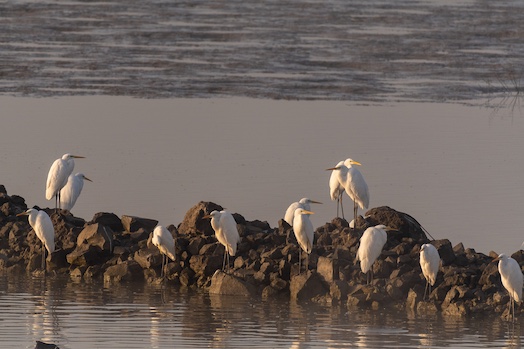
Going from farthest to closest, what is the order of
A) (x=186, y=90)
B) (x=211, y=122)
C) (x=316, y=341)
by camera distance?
(x=186, y=90)
(x=211, y=122)
(x=316, y=341)

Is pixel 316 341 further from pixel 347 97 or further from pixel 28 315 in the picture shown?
pixel 347 97

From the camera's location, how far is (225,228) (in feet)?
58.9

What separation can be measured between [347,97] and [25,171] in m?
10.9

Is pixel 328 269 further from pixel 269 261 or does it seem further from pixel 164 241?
pixel 164 241

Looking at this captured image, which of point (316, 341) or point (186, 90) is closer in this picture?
point (316, 341)

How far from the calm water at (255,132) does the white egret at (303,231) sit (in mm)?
909

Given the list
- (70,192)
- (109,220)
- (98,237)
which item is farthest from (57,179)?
(98,237)

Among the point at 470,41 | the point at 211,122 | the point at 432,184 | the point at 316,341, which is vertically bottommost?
the point at 316,341

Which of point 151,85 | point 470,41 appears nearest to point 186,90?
point 151,85

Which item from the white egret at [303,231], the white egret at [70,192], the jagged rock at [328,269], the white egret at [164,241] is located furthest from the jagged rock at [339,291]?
the white egret at [70,192]

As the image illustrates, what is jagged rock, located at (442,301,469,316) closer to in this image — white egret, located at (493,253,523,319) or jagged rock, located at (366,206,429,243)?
white egret, located at (493,253,523,319)

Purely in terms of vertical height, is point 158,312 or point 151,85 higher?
point 151,85

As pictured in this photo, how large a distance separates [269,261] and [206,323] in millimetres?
2067

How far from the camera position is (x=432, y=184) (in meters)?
24.0
